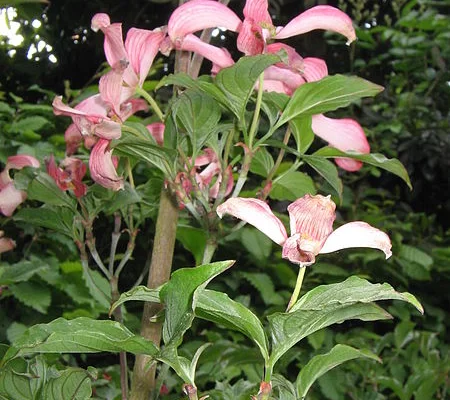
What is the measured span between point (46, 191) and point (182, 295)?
25cm


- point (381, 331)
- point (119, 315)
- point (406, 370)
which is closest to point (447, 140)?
point (381, 331)

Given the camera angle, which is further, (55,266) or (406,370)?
(406,370)

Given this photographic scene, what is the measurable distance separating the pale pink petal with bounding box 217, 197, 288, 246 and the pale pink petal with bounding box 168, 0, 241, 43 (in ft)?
0.44

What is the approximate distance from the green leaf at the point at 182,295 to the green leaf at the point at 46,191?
23 centimetres

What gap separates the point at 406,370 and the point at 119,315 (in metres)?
0.99

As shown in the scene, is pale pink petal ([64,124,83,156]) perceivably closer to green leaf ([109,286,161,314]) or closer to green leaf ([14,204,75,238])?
green leaf ([14,204,75,238])

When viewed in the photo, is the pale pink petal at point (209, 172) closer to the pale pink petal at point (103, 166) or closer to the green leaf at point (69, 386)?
the pale pink petal at point (103, 166)

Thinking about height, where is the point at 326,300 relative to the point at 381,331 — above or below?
above

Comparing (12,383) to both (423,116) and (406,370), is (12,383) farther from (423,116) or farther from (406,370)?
(423,116)

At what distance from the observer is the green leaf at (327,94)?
0.40 m

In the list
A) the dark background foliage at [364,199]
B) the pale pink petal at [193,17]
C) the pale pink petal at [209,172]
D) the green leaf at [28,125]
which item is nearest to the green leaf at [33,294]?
the dark background foliage at [364,199]

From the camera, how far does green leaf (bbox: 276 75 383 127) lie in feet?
1.31

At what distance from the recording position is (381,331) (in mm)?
1630

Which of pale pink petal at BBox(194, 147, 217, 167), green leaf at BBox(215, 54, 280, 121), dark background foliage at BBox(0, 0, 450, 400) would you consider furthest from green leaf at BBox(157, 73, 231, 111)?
dark background foliage at BBox(0, 0, 450, 400)
